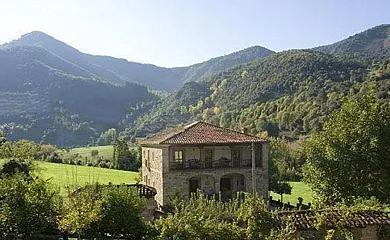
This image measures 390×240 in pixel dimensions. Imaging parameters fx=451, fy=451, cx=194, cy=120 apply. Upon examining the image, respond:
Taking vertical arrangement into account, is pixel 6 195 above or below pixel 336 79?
below

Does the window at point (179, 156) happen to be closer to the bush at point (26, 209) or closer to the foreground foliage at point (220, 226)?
the foreground foliage at point (220, 226)

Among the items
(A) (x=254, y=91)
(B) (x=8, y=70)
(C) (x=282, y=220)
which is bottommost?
(C) (x=282, y=220)

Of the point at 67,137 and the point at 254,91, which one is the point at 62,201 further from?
the point at 67,137

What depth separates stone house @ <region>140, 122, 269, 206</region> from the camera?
33.6m

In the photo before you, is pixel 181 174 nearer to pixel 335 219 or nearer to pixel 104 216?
pixel 335 219

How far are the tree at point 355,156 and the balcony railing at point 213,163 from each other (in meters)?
10.6

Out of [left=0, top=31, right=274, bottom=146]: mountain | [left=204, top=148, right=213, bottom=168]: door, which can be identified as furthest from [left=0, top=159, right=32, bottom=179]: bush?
[left=0, top=31, right=274, bottom=146]: mountain

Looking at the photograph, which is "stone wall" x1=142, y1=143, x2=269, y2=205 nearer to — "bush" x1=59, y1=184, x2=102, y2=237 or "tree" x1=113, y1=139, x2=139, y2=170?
"bush" x1=59, y1=184, x2=102, y2=237

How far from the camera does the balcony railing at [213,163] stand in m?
34.6

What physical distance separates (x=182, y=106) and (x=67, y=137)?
1591 inches

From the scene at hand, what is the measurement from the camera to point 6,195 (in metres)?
15.5

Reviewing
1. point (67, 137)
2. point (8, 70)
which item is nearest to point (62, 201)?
point (67, 137)

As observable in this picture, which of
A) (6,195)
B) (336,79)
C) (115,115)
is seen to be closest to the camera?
(6,195)

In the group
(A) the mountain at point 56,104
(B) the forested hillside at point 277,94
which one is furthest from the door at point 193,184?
(A) the mountain at point 56,104
